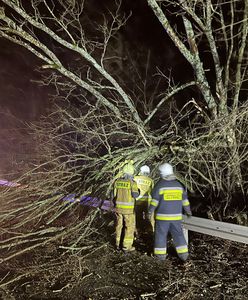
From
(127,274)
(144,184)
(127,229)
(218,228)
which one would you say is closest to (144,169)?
(144,184)

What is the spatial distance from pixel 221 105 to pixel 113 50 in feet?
21.0

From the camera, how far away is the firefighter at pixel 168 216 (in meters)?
4.77

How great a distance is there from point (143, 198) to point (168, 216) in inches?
46.6

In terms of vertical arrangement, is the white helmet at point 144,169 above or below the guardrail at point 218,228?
above

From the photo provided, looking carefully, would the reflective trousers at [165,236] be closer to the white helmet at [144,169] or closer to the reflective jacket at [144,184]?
the reflective jacket at [144,184]

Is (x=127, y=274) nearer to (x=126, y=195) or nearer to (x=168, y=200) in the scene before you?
(x=168, y=200)

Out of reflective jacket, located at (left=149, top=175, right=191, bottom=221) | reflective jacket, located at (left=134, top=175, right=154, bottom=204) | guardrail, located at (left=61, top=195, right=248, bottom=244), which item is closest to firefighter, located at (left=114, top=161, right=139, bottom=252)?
reflective jacket, located at (left=134, top=175, right=154, bottom=204)

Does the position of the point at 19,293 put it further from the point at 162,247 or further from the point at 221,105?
the point at 221,105

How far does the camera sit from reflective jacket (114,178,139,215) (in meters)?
5.38

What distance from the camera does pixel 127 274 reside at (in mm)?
4555

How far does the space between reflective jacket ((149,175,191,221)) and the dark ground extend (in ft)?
2.18

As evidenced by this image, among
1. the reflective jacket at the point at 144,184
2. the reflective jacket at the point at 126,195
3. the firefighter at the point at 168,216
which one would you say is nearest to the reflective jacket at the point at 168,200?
the firefighter at the point at 168,216

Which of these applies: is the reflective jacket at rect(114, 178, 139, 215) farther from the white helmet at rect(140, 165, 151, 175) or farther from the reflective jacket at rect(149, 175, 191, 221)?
the white helmet at rect(140, 165, 151, 175)

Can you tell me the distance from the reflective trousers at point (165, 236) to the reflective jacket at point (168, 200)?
0.28 feet
